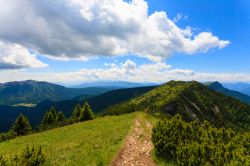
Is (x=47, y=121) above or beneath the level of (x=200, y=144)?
beneath

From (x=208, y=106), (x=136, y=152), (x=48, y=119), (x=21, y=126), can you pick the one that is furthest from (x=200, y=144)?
(x=208, y=106)

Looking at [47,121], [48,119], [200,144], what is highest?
[200,144]

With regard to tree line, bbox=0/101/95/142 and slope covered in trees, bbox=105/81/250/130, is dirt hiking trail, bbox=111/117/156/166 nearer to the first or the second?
tree line, bbox=0/101/95/142

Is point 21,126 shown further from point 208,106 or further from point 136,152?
point 208,106

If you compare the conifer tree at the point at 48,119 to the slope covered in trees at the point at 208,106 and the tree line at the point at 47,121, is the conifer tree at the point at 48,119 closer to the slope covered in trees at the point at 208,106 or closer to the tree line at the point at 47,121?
the tree line at the point at 47,121

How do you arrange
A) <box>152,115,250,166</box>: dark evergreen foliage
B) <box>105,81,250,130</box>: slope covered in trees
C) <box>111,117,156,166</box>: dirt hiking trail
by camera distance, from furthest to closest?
1. <box>105,81,250,130</box>: slope covered in trees
2. <box>111,117,156,166</box>: dirt hiking trail
3. <box>152,115,250,166</box>: dark evergreen foliage

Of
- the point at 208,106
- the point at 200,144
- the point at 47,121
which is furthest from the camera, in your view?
the point at 208,106

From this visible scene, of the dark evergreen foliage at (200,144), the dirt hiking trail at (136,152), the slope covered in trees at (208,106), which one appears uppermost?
the dark evergreen foliage at (200,144)

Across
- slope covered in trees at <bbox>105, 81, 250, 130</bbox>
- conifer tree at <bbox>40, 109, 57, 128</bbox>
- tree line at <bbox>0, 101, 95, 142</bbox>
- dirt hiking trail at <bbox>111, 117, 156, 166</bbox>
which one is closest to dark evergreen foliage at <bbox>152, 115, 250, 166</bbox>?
dirt hiking trail at <bbox>111, 117, 156, 166</bbox>

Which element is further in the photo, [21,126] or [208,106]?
[208,106]

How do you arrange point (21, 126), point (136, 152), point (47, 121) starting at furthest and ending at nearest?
point (47, 121) → point (21, 126) → point (136, 152)

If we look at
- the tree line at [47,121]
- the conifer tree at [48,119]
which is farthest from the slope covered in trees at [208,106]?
the tree line at [47,121]

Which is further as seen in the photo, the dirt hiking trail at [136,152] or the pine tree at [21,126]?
the pine tree at [21,126]

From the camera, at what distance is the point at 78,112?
7500 cm
